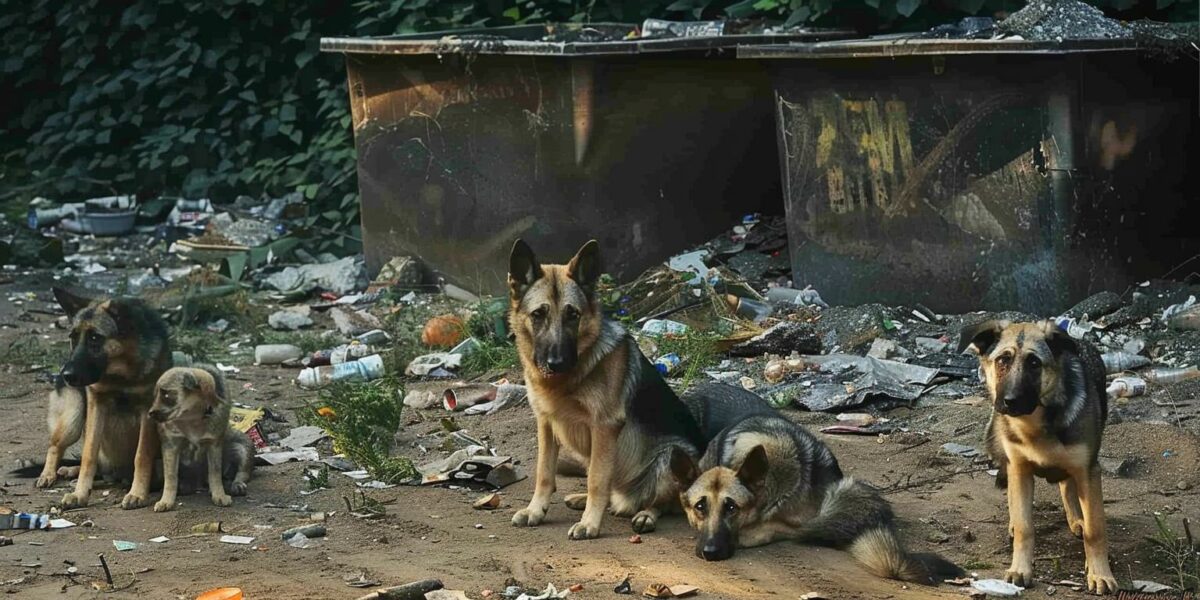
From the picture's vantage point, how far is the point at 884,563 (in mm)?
5578

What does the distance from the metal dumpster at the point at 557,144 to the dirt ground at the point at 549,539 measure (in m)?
3.01

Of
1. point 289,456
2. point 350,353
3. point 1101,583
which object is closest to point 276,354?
point 350,353

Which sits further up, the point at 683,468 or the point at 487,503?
the point at 683,468

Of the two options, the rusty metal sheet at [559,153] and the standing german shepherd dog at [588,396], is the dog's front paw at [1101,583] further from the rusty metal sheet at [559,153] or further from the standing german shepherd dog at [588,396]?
the rusty metal sheet at [559,153]

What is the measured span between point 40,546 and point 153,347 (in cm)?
115

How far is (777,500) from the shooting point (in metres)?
6.09

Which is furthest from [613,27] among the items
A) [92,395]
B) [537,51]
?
[92,395]

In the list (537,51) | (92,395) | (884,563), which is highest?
(537,51)

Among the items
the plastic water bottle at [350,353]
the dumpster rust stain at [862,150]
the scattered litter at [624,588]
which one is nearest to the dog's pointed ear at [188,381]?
the scattered litter at [624,588]

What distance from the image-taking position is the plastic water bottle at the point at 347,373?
8.94 m

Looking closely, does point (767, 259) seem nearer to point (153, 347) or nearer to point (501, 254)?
point (501, 254)

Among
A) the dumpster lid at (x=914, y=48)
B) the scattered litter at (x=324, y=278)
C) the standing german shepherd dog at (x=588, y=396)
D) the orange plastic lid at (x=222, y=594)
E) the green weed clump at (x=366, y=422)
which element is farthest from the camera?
the scattered litter at (x=324, y=278)

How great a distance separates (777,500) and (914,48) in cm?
364

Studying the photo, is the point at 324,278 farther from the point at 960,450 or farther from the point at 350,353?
the point at 960,450
